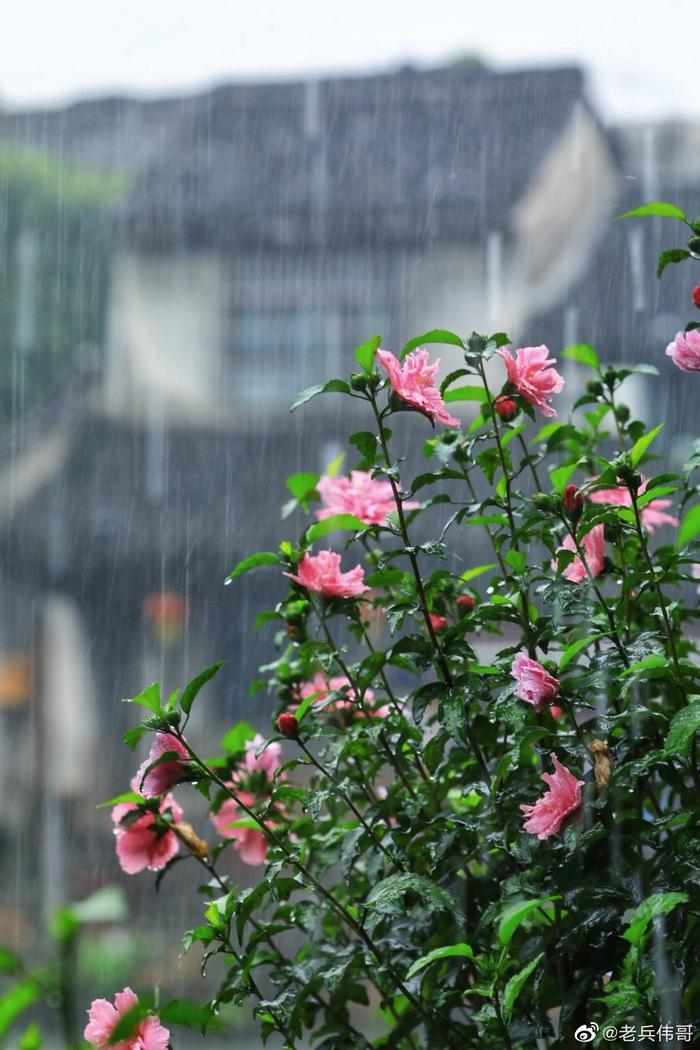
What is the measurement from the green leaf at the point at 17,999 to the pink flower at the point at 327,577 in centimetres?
44

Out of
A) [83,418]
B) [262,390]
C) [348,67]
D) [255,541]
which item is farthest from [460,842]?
[348,67]

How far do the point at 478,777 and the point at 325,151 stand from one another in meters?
3.20

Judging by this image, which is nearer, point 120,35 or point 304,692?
point 304,692

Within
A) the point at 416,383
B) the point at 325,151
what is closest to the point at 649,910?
the point at 416,383

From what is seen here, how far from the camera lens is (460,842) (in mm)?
713

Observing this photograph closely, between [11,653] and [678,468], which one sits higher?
[678,468]

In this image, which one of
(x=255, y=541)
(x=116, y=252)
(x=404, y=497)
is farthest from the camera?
(x=116, y=252)

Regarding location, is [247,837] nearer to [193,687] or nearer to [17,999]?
[193,687]

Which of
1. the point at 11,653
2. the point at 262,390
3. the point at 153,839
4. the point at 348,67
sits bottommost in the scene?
the point at 11,653

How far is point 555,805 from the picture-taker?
2.03ft

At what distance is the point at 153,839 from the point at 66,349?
9.21ft

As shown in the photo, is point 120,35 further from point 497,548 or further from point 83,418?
point 497,548

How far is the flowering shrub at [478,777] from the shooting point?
0.61 m

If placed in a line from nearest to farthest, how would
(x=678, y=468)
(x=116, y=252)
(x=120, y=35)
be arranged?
1. (x=678, y=468)
2. (x=120, y=35)
3. (x=116, y=252)
